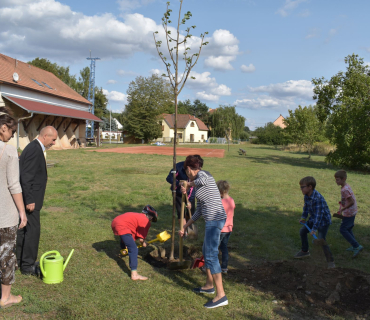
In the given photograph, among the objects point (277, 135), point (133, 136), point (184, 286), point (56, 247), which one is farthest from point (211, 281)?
point (277, 135)

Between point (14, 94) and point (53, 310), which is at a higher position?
Answer: point (14, 94)

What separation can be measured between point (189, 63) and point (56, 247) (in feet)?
12.1

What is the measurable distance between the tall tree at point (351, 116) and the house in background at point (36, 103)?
21310 millimetres

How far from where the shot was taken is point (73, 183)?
455 inches

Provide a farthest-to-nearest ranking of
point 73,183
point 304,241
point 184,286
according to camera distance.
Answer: point 73,183, point 304,241, point 184,286

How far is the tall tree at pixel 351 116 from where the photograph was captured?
69.4ft

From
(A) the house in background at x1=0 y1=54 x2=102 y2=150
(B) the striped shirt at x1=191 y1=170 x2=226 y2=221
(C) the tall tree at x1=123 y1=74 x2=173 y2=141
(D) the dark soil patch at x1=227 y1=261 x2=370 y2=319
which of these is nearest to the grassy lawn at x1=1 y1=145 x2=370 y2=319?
(D) the dark soil patch at x1=227 y1=261 x2=370 y2=319

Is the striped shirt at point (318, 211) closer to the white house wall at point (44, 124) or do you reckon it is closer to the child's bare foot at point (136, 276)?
the child's bare foot at point (136, 276)

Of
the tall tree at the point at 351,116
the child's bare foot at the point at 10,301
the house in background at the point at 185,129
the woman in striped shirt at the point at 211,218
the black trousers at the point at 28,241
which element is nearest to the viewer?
the child's bare foot at the point at 10,301

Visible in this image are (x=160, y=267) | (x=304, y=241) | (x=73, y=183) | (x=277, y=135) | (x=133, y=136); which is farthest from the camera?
(x=277, y=135)

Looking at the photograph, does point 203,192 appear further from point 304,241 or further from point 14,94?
point 14,94

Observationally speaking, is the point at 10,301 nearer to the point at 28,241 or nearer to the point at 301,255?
the point at 28,241

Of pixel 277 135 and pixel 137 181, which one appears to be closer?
pixel 137 181

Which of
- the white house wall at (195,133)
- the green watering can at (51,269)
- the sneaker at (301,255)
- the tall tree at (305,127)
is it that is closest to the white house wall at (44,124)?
the green watering can at (51,269)
